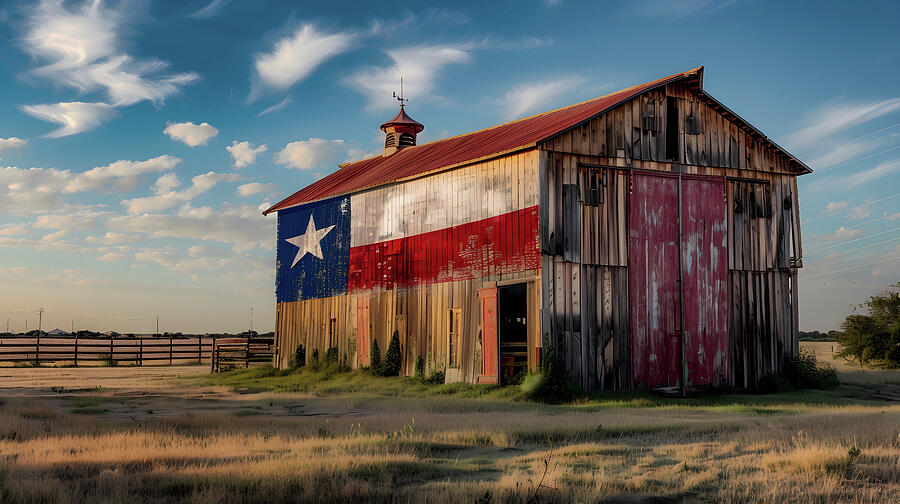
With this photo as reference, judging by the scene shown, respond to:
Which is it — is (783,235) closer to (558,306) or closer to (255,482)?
(558,306)

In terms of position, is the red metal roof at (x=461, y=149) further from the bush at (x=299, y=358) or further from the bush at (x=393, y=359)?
the bush at (x=299, y=358)

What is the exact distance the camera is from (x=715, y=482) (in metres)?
8.95

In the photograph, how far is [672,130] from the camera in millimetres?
23016

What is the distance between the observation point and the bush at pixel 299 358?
30312 millimetres

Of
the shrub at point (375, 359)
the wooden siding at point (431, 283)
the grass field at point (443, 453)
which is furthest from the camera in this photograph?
the shrub at point (375, 359)

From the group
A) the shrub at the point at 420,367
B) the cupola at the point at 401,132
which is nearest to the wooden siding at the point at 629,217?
the shrub at the point at 420,367

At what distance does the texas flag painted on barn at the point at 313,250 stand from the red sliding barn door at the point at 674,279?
36.1 feet

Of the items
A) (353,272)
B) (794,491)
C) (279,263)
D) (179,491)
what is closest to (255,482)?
(179,491)

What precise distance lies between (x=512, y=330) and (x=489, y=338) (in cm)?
376

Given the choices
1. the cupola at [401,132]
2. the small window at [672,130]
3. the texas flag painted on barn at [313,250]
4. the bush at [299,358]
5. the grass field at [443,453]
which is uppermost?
the cupola at [401,132]

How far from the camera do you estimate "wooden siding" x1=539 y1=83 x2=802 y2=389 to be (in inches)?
814

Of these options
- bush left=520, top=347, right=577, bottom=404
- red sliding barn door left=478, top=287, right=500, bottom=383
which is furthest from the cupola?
bush left=520, top=347, right=577, bottom=404

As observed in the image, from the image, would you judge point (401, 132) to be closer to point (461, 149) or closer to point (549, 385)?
point (461, 149)

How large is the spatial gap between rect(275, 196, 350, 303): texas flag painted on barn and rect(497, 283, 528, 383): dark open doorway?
6149 mm
